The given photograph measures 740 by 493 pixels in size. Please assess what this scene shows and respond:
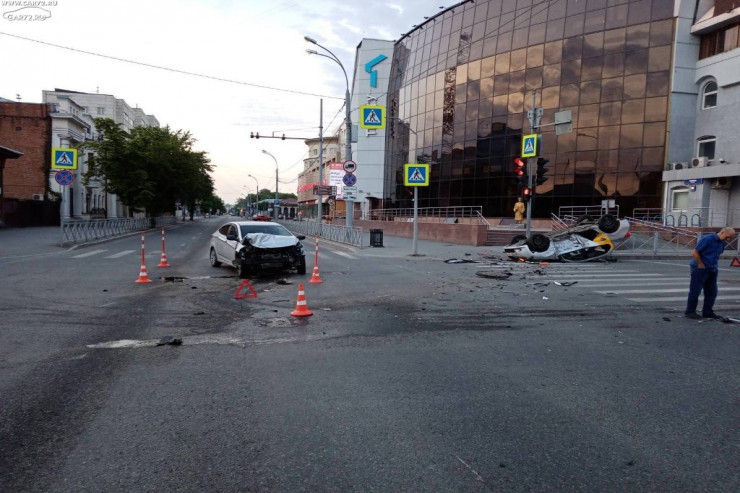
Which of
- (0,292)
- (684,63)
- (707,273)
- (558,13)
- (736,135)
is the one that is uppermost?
(558,13)

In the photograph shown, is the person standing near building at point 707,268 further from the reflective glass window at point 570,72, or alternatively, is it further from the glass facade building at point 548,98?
the reflective glass window at point 570,72

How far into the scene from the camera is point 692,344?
662 centimetres

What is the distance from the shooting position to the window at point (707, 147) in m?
28.6

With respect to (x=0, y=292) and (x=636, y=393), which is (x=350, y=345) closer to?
(x=636, y=393)

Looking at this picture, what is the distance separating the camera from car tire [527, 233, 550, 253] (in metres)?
18.5

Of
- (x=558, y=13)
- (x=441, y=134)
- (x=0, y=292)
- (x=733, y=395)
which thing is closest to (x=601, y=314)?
(x=733, y=395)

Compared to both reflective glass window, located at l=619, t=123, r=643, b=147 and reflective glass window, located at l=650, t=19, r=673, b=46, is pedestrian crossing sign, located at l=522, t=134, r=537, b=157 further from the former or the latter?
reflective glass window, located at l=650, t=19, r=673, b=46

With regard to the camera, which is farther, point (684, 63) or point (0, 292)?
point (684, 63)

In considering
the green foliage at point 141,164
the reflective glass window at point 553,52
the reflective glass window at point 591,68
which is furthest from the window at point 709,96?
the green foliage at point 141,164

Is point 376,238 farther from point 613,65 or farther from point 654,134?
point 613,65

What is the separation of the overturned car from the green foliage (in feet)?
98.0

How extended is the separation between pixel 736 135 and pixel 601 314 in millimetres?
25049

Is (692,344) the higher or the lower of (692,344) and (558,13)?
the lower

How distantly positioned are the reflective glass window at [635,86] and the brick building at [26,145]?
48.5 meters
